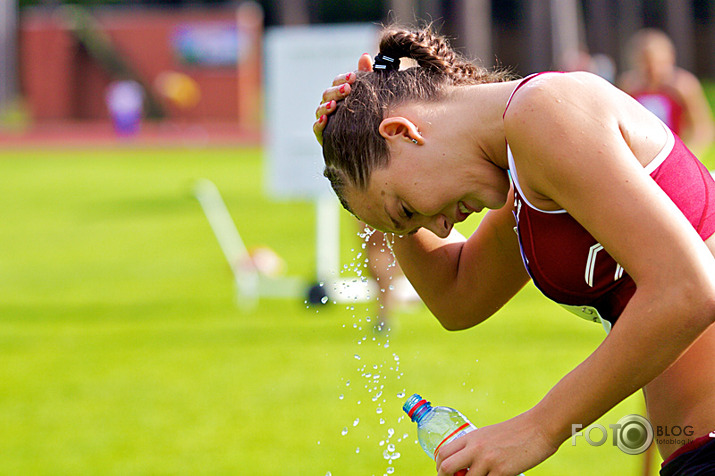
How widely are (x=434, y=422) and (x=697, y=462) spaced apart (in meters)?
0.78

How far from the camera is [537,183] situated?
203cm

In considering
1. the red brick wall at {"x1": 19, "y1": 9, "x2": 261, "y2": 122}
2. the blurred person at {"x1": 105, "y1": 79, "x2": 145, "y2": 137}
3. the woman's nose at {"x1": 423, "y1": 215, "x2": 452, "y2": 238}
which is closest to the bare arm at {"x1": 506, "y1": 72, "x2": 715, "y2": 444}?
the woman's nose at {"x1": 423, "y1": 215, "x2": 452, "y2": 238}

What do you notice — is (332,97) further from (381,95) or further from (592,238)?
(592,238)

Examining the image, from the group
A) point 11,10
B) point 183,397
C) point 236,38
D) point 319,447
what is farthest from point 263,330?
point 11,10

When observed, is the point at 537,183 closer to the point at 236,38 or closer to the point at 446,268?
the point at 446,268

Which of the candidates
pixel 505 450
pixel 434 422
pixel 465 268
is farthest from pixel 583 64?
pixel 505 450

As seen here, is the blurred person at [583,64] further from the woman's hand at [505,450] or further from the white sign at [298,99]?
the woman's hand at [505,450]

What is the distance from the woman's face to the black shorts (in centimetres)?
73

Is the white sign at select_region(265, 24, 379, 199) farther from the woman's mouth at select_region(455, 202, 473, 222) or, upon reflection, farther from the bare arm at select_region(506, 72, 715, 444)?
the bare arm at select_region(506, 72, 715, 444)

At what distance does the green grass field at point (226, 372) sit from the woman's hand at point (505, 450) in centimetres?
82

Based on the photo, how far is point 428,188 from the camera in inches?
87.5

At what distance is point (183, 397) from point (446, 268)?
447 centimetres

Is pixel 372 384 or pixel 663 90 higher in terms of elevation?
pixel 663 90

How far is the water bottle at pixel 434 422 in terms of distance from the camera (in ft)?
7.97
